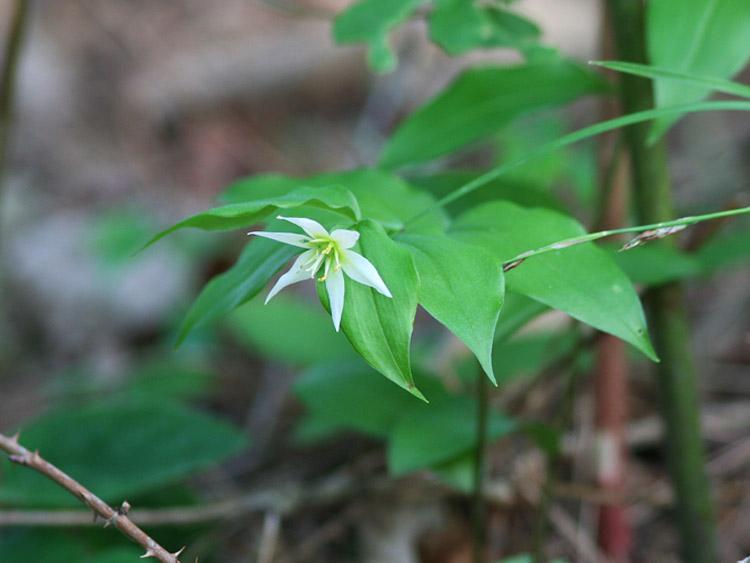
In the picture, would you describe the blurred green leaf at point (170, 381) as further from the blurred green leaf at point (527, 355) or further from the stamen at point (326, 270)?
the stamen at point (326, 270)

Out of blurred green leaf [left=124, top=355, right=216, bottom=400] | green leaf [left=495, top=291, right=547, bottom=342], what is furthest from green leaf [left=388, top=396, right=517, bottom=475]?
blurred green leaf [left=124, top=355, right=216, bottom=400]

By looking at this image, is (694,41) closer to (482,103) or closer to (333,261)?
(482,103)

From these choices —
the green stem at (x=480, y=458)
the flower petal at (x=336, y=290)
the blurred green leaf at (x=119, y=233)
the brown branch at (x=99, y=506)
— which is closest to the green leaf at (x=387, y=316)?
the flower petal at (x=336, y=290)

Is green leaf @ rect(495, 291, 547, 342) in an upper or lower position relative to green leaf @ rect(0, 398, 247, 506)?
upper

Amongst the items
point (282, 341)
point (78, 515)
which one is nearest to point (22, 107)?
point (282, 341)

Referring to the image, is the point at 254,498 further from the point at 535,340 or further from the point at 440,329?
the point at 440,329

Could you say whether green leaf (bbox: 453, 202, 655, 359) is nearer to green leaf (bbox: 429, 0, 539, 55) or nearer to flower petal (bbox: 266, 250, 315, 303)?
flower petal (bbox: 266, 250, 315, 303)
